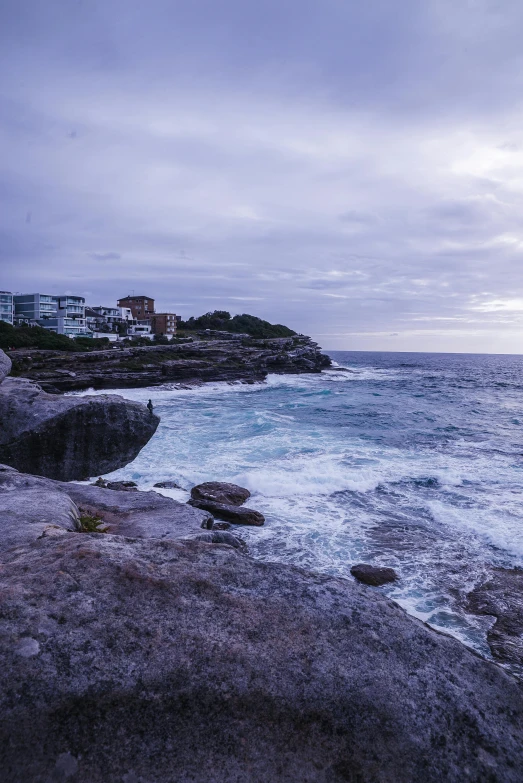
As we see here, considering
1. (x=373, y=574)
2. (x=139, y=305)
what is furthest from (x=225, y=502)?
(x=139, y=305)

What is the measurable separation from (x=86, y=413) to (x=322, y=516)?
7165 millimetres

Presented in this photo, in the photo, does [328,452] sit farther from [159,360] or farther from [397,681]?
[159,360]

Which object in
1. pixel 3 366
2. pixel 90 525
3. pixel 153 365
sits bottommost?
pixel 90 525

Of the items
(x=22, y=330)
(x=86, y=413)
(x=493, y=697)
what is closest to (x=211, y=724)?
(x=493, y=697)

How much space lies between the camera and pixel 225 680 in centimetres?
314

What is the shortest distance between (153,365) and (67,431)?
138 feet

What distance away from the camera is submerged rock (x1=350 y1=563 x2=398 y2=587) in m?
9.54

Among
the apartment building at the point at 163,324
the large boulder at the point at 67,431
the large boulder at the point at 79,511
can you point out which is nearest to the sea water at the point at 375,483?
the large boulder at the point at 67,431

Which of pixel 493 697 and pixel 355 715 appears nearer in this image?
pixel 355 715

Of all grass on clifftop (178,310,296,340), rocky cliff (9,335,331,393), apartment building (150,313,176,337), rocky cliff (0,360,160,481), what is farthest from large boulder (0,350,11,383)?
apartment building (150,313,176,337)

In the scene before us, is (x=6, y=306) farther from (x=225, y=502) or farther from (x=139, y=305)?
(x=225, y=502)

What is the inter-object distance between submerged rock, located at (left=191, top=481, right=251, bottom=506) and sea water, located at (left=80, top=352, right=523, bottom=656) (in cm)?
36

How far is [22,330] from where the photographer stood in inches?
2517

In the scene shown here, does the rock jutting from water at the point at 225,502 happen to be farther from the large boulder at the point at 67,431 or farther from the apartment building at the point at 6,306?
the apartment building at the point at 6,306
